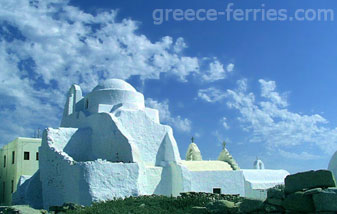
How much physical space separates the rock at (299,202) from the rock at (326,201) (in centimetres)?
19

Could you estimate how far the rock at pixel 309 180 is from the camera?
625 centimetres

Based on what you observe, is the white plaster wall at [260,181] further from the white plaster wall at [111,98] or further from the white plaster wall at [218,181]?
the white plaster wall at [111,98]

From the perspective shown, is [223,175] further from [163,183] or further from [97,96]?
[97,96]

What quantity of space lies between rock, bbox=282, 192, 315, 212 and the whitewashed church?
10.9 m

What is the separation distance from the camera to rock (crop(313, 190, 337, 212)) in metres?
5.74

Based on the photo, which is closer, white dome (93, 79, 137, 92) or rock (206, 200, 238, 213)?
rock (206, 200, 238, 213)

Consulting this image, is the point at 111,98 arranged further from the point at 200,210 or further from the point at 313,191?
the point at 313,191

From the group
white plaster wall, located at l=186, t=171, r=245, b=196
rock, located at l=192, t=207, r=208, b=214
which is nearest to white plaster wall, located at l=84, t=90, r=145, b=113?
white plaster wall, located at l=186, t=171, r=245, b=196

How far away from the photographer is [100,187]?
15891 millimetres

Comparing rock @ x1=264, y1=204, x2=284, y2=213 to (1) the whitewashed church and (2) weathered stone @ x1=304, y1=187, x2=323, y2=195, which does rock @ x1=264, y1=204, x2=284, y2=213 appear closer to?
(2) weathered stone @ x1=304, y1=187, x2=323, y2=195

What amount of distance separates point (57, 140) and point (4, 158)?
41.9 feet

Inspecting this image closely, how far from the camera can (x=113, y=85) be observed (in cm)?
2162

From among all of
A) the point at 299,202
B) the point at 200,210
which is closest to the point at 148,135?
the point at 200,210

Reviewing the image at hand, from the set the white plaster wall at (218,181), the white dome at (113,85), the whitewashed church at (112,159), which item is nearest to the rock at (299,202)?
the whitewashed church at (112,159)
